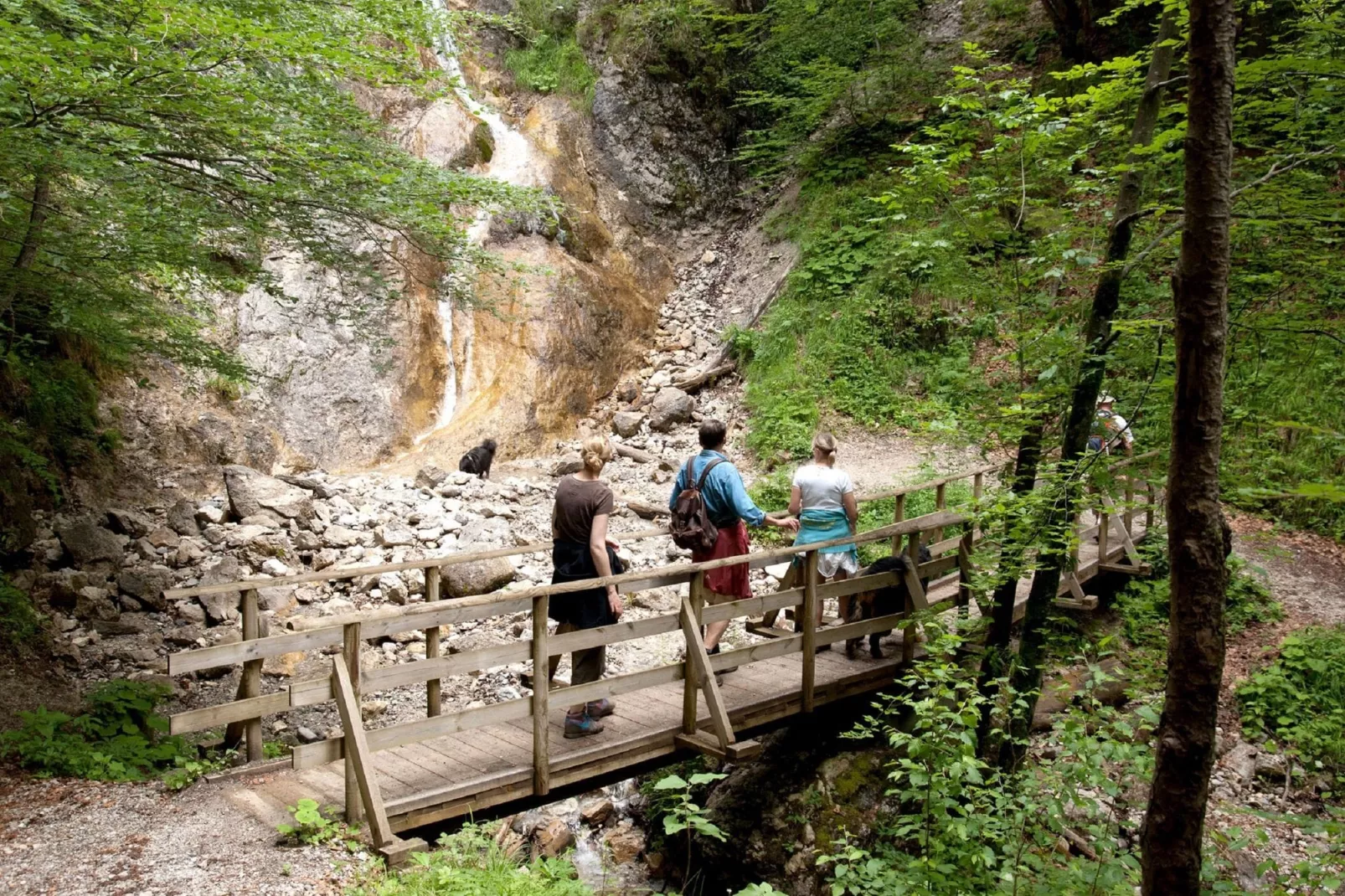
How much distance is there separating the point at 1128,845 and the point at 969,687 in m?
3.56

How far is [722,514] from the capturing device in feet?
20.3

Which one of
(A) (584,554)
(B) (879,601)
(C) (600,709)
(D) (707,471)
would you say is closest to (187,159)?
(A) (584,554)

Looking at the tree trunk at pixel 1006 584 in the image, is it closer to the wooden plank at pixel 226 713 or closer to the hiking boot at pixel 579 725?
the hiking boot at pixel 579 725

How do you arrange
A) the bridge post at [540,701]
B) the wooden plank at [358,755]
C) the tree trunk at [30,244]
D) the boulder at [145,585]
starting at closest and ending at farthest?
1. the wooden plank at [358,755]
2. the bridge post at [540,701]
3. the tree trunk at [30,244]
4. the boulder at [145,585]

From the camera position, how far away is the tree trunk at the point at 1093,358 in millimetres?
5438

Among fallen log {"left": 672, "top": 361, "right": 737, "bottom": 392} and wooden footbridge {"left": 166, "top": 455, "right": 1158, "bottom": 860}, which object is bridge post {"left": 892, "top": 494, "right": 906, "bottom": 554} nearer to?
wooden footbridge {"left": 166, "top": 455, "right": 1158, "bottom": 860}

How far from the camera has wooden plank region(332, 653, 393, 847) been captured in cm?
425

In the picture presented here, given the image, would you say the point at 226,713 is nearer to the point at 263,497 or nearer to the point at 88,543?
the point at 88,543

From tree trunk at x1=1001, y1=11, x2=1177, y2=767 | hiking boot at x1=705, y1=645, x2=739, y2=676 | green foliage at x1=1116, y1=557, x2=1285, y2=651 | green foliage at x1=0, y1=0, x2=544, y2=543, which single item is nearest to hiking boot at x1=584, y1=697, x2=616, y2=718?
hiking boot at x1=705, y1=645, x2=739, y2=676

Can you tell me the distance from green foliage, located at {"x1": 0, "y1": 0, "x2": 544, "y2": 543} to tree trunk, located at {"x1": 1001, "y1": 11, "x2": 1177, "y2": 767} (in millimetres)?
5069

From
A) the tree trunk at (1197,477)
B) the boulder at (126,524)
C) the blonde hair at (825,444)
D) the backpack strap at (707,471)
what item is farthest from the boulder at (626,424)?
the tree trunk at (1197,477)

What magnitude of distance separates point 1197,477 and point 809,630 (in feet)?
11.2

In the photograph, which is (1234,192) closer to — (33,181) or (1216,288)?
(1216,288)

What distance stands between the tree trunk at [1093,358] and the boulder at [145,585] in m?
8.18
